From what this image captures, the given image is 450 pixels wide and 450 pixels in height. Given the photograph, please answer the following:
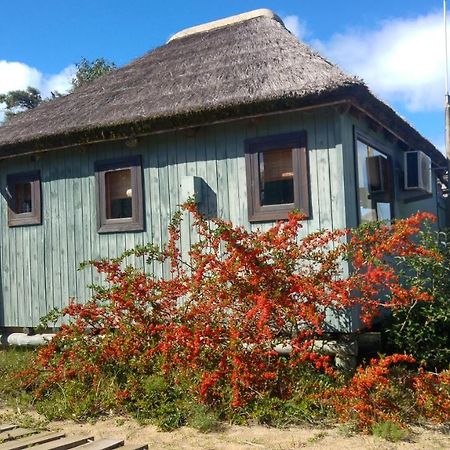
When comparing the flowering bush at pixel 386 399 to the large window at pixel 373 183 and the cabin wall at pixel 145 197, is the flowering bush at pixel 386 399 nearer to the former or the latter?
the cabin wall at pixel 145 197

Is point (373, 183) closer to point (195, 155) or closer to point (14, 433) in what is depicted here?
point (195, 155)

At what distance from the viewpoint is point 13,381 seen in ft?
21.7

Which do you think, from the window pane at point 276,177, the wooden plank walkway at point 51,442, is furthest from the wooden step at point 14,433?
the window pane at point 276,177

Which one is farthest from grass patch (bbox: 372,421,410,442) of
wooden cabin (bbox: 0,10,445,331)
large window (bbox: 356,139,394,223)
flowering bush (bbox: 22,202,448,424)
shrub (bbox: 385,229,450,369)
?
large window (bbox: 356,139,394,223)

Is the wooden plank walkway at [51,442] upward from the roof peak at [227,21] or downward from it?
downward

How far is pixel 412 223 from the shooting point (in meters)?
5.63

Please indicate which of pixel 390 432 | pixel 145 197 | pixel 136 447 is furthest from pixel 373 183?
pixel 136 447

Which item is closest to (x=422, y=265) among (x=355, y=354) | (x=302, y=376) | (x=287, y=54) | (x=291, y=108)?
(x=355, y=354)

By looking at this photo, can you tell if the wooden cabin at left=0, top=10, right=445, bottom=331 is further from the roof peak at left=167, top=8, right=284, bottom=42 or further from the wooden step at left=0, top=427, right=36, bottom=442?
the wooden step at left=0, top=427, right=36, bottom=442

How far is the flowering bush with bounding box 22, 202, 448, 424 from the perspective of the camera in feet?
17.6

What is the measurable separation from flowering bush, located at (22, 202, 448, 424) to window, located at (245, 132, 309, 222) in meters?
0.72

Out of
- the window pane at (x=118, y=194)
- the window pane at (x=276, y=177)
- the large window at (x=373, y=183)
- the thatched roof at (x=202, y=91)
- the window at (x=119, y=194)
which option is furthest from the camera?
the window pane at (x=118, y=194)

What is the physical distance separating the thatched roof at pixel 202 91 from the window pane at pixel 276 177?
572mm

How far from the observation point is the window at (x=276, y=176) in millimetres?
6699
